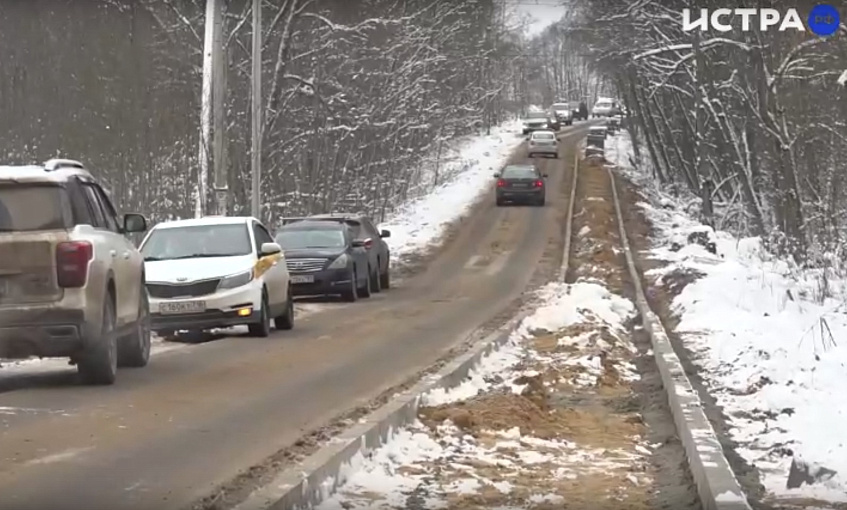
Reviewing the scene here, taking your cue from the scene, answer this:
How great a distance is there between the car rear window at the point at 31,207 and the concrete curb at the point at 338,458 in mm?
3184

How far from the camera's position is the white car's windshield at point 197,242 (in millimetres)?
17938

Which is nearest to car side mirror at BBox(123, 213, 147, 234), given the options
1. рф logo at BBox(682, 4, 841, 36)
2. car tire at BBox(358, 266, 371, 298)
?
car tire at BBox(358, 266, 371, 298)

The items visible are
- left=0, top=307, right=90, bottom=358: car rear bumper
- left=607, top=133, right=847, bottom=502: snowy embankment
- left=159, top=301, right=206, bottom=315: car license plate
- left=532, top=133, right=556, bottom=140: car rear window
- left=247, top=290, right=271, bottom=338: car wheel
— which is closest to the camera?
left=607, top=133, right=847, bottom=502: snowy embankment

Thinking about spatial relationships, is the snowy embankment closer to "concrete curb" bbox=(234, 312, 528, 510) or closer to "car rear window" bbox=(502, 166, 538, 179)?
"concrete curb" bbox=(234, 312, 528, 510)

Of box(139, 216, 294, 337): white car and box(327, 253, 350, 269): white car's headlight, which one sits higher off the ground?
box(139, 216, 294, 337): white car

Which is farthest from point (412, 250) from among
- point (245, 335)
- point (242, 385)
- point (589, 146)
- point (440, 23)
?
point (589, 146)

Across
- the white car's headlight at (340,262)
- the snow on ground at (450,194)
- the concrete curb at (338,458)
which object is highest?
the concrete curb at (338,458)

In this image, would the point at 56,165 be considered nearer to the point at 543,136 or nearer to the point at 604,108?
the point at 543,136

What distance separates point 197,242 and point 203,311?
5.28ft

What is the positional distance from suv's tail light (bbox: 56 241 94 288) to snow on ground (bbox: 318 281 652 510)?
2.96 m

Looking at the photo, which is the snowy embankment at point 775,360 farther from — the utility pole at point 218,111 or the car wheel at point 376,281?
the utility pole at point 218,111

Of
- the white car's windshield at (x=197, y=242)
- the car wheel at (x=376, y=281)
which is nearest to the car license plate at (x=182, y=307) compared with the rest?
the white car's windshield at (x=197, y=242)

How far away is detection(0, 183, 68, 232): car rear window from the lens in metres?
11.1

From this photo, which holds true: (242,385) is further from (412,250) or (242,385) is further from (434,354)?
(412,250)
